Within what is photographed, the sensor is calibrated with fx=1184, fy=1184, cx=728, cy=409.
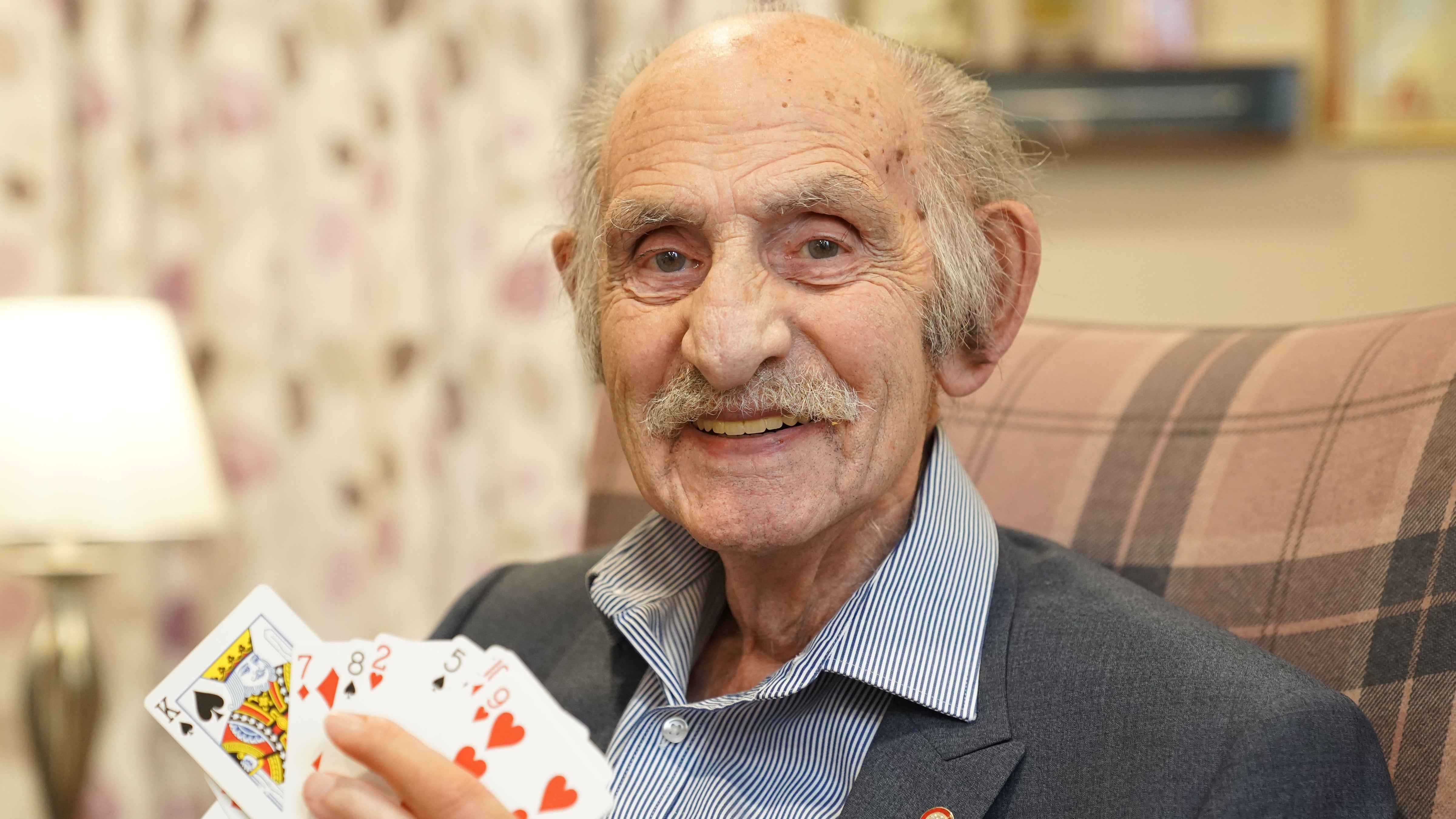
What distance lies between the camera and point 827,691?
1.12 metres

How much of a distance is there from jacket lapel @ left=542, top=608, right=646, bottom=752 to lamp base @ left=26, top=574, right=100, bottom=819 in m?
1.15

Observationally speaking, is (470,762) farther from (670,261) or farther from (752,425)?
(670,261)

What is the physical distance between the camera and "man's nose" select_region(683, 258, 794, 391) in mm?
1052

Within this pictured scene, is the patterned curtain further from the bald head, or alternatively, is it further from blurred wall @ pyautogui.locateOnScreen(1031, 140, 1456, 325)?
the bald head

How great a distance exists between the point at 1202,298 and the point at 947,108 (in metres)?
1.73

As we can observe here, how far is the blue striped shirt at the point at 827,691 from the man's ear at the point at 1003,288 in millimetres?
70

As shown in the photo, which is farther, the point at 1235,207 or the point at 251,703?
the point at 1235,207

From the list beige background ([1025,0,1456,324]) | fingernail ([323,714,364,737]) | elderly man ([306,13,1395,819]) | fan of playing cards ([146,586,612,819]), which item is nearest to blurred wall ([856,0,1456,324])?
beige background ([1025,0,1456,324])

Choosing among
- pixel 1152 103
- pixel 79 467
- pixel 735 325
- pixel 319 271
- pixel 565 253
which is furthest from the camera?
pixel 1152 103

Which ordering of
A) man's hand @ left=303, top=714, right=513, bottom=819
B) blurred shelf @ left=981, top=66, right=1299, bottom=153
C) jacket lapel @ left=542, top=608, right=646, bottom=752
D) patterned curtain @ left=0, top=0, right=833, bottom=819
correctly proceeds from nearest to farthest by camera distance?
man's hand @ left=303, top=714, right=513, bottom=819, jacket lapel @ left=542, top=608, right=646, bottom=752, patterned curtain @ left=0, top=0, right=833, bottom=819, blurred shelf @ left=981, top=66, right=1299, bottom=153

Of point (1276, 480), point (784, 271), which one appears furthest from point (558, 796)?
point (1276, 480)

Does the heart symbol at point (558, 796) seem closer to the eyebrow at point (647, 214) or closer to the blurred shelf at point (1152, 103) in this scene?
the eyebrow at point (647, 214)

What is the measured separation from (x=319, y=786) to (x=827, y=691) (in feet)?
1.50

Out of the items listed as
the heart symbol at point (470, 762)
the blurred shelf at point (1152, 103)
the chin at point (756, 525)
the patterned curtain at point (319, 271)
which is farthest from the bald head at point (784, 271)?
the blurred shelf at point (1152, 103)
